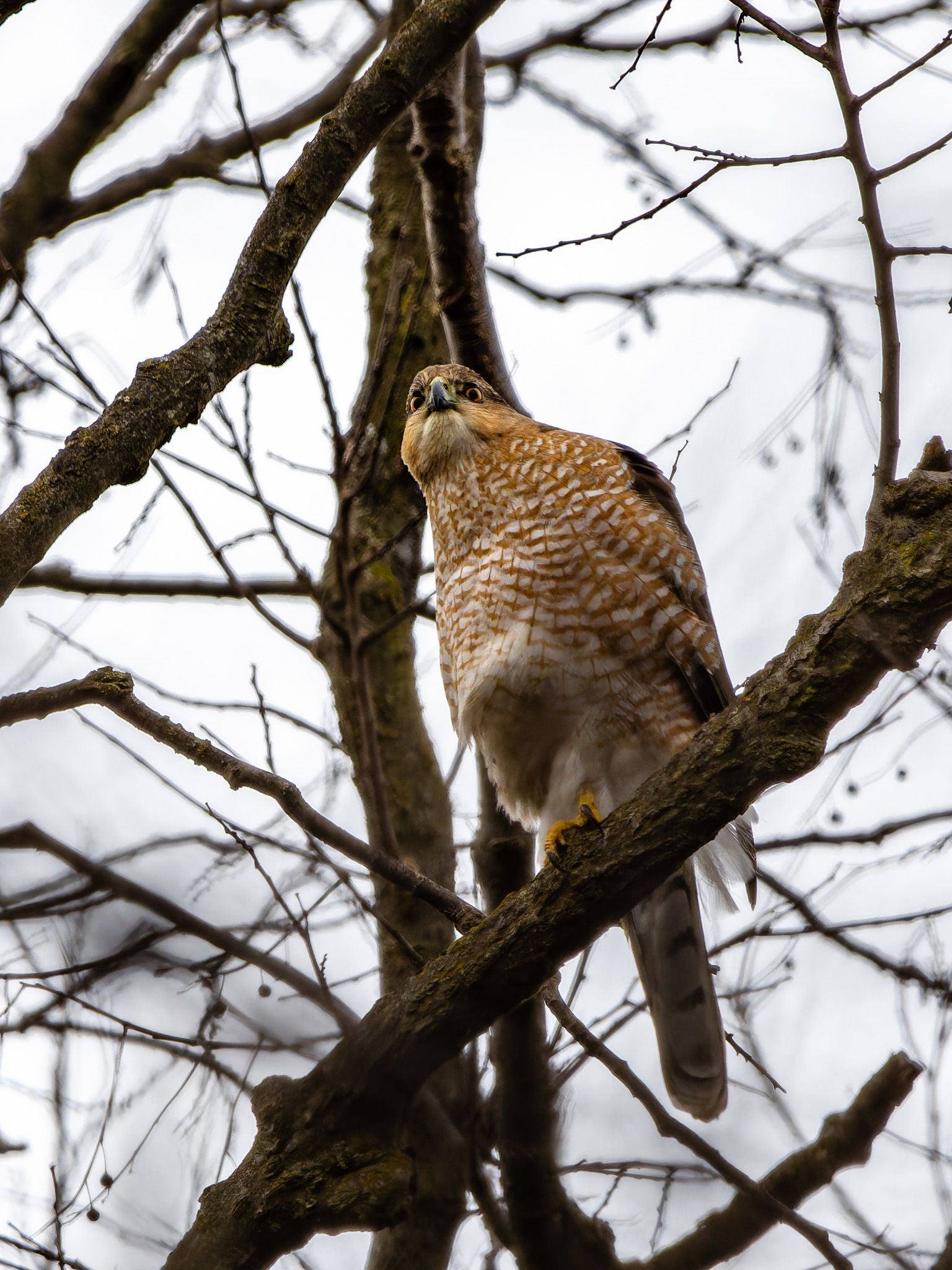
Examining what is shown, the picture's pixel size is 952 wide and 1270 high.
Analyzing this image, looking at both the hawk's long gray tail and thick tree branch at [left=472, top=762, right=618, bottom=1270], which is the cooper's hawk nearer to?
the hawk's long gray tail

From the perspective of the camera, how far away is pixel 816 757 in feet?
9.07

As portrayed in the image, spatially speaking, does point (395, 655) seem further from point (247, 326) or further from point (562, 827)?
point (247, 326)

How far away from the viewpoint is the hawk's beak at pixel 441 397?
16.5 feet

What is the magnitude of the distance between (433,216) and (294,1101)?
3.21 m

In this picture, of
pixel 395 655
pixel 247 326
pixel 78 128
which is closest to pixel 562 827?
pixel 247 326

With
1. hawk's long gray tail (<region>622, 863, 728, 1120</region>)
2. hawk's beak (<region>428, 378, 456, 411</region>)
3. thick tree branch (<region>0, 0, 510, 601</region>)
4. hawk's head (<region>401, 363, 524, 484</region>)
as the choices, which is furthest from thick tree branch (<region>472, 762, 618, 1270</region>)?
hawk's beak (<region>428, 378, 456, 411</region>)

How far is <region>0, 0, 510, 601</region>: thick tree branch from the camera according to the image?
8.23 feet

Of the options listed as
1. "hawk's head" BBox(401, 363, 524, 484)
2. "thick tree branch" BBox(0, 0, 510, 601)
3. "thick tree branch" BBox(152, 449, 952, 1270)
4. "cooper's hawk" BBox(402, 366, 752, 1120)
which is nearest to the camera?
"thick tree branch" BBox(0, 0, 510, 601)

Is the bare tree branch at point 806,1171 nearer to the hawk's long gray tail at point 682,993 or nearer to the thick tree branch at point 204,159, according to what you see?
the hawk's long gray tail at point 682,993

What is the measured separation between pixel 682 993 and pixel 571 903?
54.6 inches

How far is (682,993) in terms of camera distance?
13.9 ft

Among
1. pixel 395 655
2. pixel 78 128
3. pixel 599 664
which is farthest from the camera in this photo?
pixel 395 655

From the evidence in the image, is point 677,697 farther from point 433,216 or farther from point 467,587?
point 433,216

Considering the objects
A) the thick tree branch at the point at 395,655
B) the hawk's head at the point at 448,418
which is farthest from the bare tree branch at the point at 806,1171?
the hawk's head at the point at 448,418
